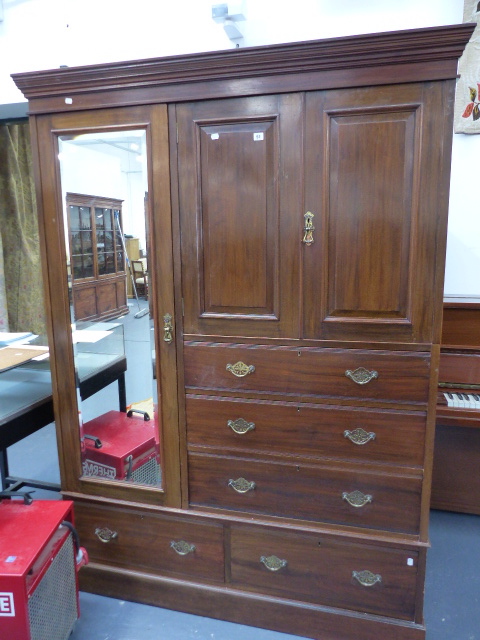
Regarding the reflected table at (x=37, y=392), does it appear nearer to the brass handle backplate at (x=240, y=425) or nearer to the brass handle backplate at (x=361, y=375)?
the brass handle backplate at (x=240, y=425)

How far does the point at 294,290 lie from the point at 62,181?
93 cm

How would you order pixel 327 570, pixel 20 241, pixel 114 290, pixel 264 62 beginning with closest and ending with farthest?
pixel 264 62
pixel 327 570
pixel 114 290
pixel 20 241

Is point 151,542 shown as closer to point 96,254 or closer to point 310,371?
point 310,371

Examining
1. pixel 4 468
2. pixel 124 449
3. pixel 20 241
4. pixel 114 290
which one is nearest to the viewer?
pixel 114 290

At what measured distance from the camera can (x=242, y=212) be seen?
1530mm

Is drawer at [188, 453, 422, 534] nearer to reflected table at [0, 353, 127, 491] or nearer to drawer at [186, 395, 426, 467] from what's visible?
drawer at [186, 395, 426, 467]

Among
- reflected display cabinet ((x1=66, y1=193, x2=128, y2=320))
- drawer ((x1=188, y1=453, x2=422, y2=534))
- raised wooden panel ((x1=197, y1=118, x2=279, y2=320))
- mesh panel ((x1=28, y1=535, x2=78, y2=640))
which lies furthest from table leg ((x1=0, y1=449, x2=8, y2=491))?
raised wooden panel ((x1=197, y1=118, x2=279, y2=320))

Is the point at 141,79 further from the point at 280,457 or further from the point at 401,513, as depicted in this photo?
the point at 401,513

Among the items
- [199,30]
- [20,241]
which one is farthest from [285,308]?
[20,241]

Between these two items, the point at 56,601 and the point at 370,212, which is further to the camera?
the point at 56,601

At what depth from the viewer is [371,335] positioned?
1.49m

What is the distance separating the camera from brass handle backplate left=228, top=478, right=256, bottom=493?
65.5 inches

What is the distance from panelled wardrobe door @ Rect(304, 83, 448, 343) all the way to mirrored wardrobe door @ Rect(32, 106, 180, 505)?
1.70 feet

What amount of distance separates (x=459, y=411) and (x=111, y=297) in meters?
1.49
